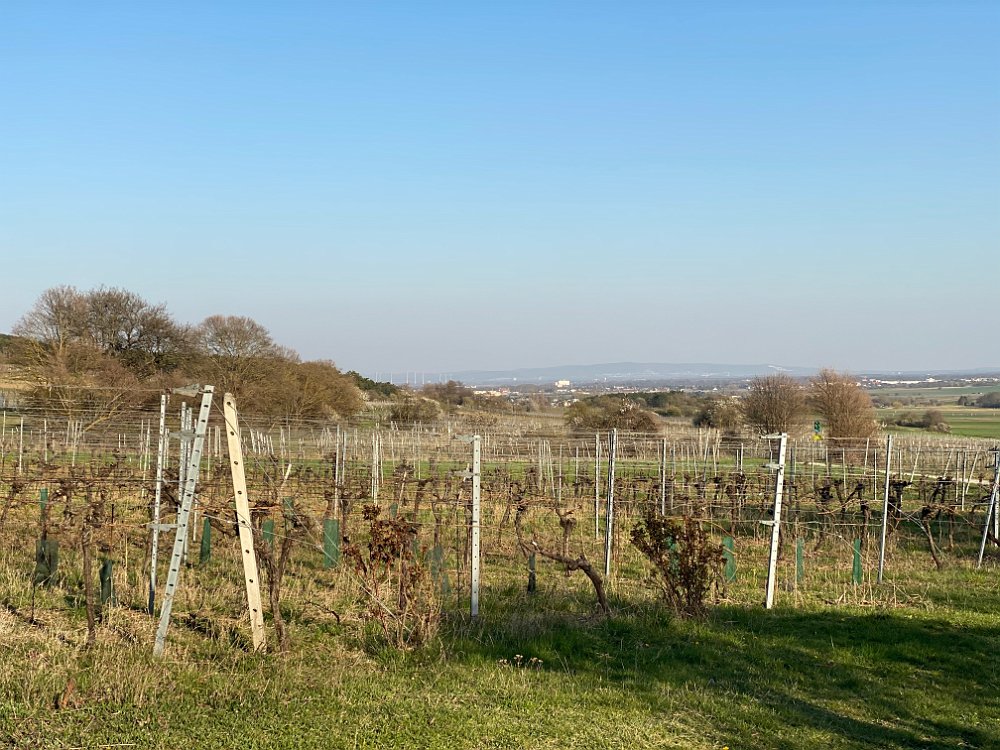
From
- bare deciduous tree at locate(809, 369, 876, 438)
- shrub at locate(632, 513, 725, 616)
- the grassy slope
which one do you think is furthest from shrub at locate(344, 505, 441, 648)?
bare deciduous tree at locate(809, 369, 876, 438)

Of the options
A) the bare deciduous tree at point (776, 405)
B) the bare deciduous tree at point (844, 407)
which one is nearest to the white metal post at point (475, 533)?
the bare deciduous tree at point (844, 407)

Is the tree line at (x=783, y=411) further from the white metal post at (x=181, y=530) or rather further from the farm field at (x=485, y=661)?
the white metal post at (x=181, y=530)

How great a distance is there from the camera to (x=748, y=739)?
16.9ft

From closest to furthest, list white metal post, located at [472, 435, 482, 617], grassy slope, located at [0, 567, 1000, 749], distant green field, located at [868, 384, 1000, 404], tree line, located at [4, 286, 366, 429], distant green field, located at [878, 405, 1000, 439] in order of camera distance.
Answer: grassy slope, located at [0, 567, 1000, 749] < white metal post, located at [472, 435, 482, 617] < tree line, located at [4, 286, 366, 429] < distant green field, located at [878, 405, 1000, 439] < distant green field, located at [868, 384, 1000, 404]

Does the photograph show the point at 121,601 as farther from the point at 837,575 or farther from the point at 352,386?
the point at 352,386

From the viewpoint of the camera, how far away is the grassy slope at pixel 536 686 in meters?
5.01

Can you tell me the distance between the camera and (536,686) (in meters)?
5.91

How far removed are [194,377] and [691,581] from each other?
93.2ft

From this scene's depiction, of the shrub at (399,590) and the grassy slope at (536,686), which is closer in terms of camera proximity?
the grassy slope at (536,686)

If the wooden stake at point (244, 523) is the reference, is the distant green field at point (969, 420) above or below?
below

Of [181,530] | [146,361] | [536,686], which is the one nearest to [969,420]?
[146,361]

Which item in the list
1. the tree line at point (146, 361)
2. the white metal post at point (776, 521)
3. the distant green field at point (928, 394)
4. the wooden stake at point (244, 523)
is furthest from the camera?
the distant green field at point (928, 394)

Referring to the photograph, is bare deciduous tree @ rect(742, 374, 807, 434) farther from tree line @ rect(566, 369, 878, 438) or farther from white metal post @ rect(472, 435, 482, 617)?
white metal post @ rect(472, 435, 482, 617)

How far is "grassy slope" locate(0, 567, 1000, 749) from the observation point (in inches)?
197
